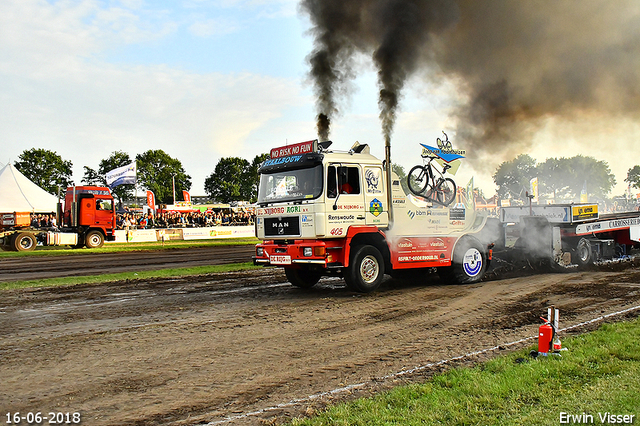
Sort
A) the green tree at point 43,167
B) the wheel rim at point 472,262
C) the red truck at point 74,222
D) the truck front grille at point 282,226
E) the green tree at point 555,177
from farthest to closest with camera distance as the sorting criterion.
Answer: the green tree at point 43,167
the green tree at point 555,177
the red truck at point 74,222
the wheel rim at point 472,262
the truck front grille at point 282,226

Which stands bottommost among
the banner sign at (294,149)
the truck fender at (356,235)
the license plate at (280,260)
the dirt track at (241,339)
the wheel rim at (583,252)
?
the dirt track at (241,339)

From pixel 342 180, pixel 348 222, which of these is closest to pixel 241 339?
pixel 348 222

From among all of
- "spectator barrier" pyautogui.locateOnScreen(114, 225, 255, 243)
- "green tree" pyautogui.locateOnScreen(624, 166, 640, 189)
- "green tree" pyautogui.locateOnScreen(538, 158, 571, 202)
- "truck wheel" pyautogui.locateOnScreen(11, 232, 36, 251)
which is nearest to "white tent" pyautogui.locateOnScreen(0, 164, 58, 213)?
"spectator barrier" pyautogui.locateOnScreen(114, 225, 255, 243)

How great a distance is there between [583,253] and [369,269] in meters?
8.02

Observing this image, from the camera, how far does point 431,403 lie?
4.10m

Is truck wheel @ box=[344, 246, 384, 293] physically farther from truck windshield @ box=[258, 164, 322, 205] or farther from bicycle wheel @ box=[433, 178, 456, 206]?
bicycle wheel @ box=[433, 178, 456, 206]

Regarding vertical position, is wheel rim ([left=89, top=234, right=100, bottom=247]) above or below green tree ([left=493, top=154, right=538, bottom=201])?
below

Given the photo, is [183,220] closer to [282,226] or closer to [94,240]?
[94,240]

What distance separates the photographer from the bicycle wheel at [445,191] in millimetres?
11523

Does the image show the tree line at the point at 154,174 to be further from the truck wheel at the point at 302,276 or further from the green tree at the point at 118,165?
the truck wheel at the point at 302,276

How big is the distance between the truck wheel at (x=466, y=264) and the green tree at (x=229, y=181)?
7778 cm

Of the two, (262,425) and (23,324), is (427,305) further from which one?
(23,324)

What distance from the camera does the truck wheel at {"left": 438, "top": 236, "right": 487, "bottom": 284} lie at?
37.7 feet

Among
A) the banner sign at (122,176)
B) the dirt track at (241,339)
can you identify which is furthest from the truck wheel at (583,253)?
the banner sign at (122,176)
